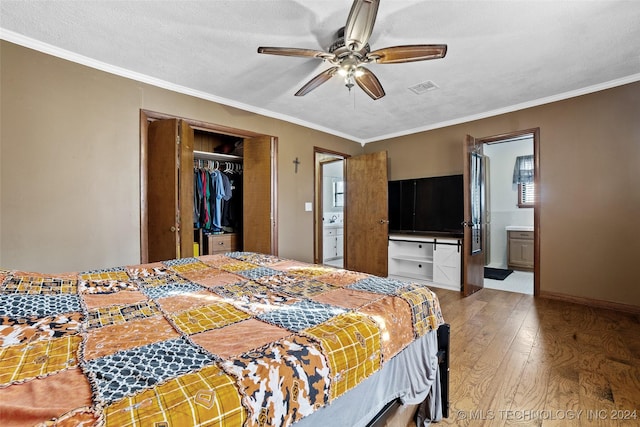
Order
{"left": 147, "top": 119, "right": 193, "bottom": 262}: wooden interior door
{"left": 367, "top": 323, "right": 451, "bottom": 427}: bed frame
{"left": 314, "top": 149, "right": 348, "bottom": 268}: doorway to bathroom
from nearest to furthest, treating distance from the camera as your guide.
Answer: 1. {"left": 367, "top": 323, "right": 451, "bottom": 427}: bed frame
2. {"left": 147, "top": 119, "right": 193, "bottom": 262}: wooden interior door
3. {"left": 314, "top": 149, "right": 348, "bottom": 268}: doorway to bathroom

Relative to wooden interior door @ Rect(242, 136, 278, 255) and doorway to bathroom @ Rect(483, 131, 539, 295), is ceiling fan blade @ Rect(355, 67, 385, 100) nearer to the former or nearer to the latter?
wooden interior door @ Rect(242, 136, 278, 255)

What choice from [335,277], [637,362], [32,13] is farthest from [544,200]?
[32,13]

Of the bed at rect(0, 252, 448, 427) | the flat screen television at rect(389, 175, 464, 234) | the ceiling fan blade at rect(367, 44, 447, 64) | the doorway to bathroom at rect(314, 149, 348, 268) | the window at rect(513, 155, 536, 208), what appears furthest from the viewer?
the doorway to bathroom at rect(314, 149, 348, 268)

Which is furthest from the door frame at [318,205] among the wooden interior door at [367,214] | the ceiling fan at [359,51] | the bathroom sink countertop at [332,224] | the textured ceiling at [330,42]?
the ceiling fan at [359,51]

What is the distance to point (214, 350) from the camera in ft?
2.60

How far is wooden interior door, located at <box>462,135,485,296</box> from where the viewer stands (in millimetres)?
3559

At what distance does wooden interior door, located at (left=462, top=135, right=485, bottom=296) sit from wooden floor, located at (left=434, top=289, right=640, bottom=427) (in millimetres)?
604

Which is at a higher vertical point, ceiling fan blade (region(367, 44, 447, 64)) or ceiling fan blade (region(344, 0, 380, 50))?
ceiling fan blade (region(344, 0, 380, 50))

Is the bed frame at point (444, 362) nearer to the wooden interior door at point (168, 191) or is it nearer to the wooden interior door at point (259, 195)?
the wooden interior door at point (168, 191)

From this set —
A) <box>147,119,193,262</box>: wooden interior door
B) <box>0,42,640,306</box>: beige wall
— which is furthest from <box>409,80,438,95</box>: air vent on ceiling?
<box>147,119,193,262</box>: wooden interior door

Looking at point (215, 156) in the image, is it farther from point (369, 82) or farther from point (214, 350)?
point (214, 350)

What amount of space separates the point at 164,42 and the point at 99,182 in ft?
4.44

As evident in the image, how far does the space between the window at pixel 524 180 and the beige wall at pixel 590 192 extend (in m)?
2.05

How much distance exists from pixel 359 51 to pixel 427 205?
295 centimetres
